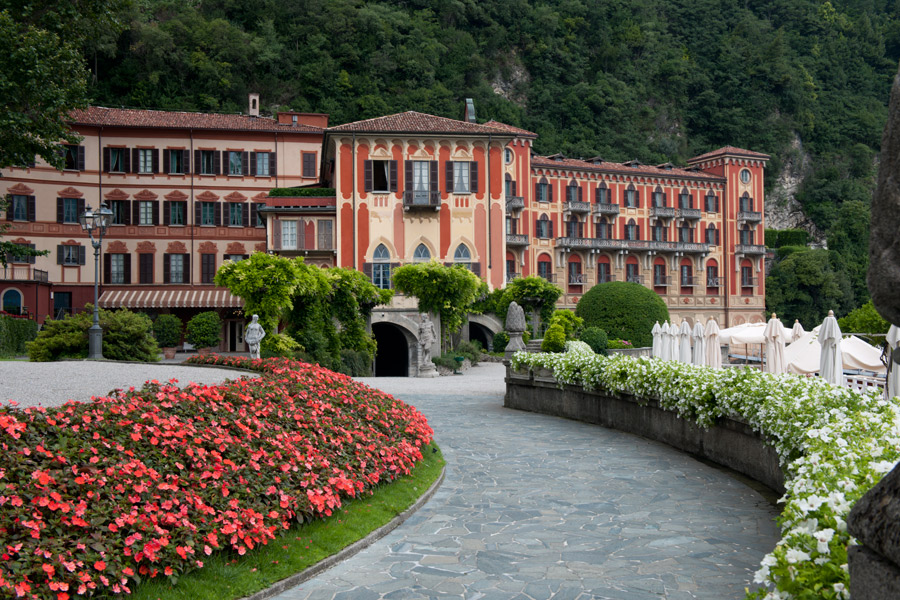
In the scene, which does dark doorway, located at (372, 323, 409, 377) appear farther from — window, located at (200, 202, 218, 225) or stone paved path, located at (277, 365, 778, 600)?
stone paved path, located at (277, 365, 778, 600)

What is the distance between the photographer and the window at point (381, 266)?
41.1 meters

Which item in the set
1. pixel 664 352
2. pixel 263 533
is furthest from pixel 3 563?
pixel 664 352

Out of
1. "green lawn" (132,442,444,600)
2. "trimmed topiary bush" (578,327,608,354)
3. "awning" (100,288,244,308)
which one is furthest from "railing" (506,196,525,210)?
"green lawn" (132,442,444,600)

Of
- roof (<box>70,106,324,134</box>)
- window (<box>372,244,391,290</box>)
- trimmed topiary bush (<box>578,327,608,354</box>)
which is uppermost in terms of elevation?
roof (<box>70,106,324,134</box>)

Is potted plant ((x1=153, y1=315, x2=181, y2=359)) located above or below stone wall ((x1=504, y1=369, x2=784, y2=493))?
above

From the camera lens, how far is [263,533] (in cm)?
586

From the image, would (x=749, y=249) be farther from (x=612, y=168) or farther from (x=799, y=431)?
(x=799, y=431)

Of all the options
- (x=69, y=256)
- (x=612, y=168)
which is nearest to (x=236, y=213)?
(x=69, y=256)

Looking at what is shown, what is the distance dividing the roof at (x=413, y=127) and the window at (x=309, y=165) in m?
7.68

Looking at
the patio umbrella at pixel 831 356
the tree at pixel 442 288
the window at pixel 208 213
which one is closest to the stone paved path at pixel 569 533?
the patio umbrella at pixel 831 356

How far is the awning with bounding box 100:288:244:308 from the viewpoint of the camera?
144 ft

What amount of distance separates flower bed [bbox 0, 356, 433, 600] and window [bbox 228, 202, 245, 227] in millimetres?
40380

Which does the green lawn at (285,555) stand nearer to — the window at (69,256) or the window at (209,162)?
the window at (69,256)

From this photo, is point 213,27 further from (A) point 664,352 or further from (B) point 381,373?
(A) point 664,352
